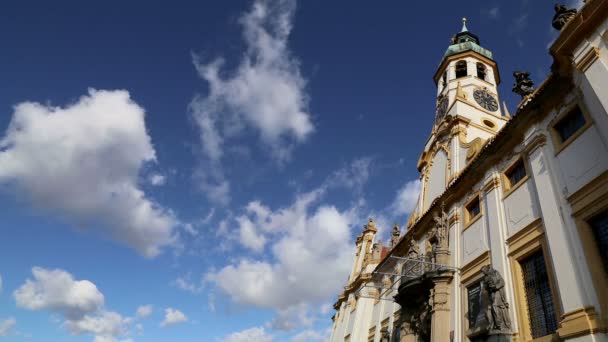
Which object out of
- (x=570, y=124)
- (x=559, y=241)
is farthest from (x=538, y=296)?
(x=570, y=124)

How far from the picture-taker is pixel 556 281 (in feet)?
31.3

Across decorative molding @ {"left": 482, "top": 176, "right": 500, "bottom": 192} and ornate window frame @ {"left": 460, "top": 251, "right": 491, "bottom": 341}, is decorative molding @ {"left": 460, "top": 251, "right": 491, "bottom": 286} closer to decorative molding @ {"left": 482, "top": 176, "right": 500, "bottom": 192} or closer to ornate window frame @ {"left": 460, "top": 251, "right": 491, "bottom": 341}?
ornate window frame @ {"left": 460, "top": 251, "right": 491, "bottom": 341}

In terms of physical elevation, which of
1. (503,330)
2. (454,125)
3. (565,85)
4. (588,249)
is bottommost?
(503,330)

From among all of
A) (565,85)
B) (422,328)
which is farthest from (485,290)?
(565,85)

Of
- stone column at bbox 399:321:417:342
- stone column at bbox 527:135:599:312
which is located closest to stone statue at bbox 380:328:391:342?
stone column at bbox 399:321:417:342

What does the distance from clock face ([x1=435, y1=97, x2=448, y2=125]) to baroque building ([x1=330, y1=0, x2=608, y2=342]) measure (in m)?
6.34

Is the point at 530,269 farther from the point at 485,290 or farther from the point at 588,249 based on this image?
the point at 588,249

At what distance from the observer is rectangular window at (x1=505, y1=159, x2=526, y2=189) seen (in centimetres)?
1283

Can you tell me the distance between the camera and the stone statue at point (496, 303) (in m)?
10.8

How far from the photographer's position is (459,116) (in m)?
21.2

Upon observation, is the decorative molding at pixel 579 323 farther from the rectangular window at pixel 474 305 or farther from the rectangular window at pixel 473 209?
the rectangular window at pixel 473 209

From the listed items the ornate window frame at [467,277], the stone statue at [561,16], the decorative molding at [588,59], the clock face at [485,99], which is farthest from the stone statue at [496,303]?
the clock face at [485,99]

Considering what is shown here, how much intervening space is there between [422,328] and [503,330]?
18.5 feet

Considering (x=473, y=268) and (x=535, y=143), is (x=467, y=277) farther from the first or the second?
(x=535, y=143)
